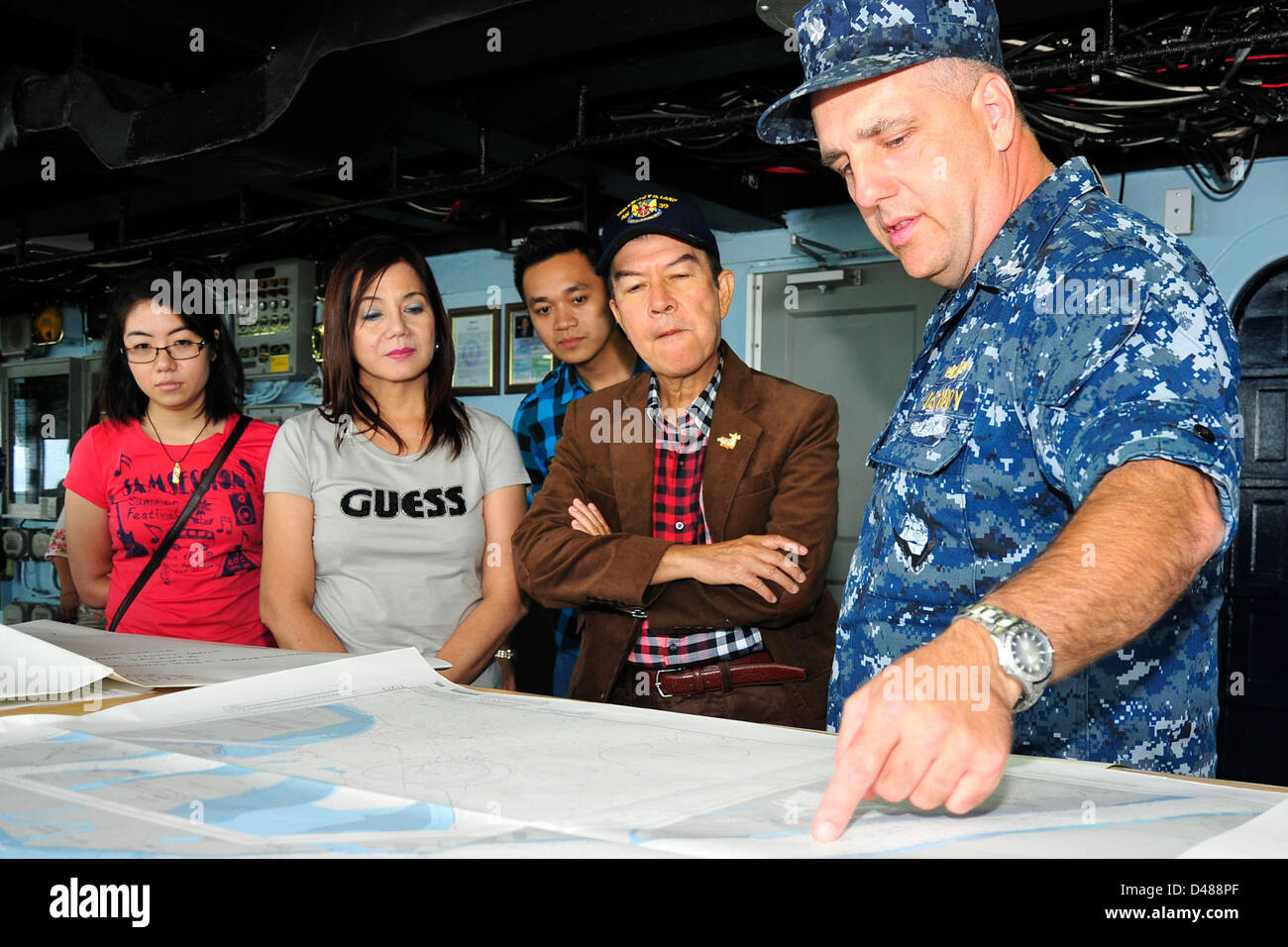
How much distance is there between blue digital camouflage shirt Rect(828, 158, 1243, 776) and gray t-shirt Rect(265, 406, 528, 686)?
0.92 meters

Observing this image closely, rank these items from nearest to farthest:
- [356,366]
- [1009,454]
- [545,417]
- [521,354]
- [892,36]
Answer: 1. [1009,454]
2. [892,36]
3. [356,366]
4. [545,417]
5. [521,354]

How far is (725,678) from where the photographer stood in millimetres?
1667

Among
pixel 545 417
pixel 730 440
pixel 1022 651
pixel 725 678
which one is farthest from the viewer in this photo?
pixel 545 417

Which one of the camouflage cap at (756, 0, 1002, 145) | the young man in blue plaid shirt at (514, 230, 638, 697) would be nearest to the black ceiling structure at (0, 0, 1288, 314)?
the young man in blue plaid shirt at (514, 230, 638, 697)

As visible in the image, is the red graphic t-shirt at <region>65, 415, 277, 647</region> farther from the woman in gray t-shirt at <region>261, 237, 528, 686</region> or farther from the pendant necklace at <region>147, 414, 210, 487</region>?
the woman in gray t-shirt at <region>261, 237, 528, 686</region>

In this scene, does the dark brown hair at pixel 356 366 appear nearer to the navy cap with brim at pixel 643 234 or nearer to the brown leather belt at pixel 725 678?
the navy cap with brim at pixel 643 234

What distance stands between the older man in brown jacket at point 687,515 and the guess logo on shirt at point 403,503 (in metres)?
0.15

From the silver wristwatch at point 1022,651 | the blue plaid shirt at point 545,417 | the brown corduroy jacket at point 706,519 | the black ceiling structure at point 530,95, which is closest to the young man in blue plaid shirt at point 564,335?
the blue plaid shirt at point 545,417

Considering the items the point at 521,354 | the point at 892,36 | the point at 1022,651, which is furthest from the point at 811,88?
the point at 521,354

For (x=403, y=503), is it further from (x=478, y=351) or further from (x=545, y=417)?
(x=478, y=351)

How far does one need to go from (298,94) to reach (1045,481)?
2.66 meters

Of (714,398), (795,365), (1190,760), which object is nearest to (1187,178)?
(795,365)

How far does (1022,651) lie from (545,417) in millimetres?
2090

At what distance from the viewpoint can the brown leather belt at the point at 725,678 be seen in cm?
167
